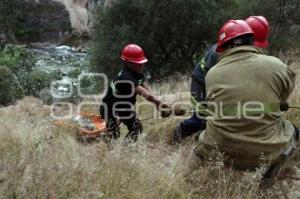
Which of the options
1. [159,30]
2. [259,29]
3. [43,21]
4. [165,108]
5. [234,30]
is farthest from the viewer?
[43,21]

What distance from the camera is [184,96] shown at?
27.0ft

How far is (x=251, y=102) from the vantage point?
3723 mm

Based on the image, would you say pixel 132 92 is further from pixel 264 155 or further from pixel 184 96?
pixel 184 96

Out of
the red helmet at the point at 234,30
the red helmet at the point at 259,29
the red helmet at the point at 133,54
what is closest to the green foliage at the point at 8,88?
the red helmet at the point at 133,54

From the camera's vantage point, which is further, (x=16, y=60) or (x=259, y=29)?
(x=16, y=60)

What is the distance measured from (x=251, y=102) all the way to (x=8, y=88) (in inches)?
534

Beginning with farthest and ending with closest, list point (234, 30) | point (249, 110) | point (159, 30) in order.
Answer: point (159, 30) → point (234, 30) → point (249, 110)

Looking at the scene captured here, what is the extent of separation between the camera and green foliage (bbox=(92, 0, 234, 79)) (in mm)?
16031

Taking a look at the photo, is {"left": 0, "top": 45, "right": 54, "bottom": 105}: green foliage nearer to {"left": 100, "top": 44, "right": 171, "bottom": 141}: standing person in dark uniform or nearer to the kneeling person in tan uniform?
{"left": 100, "top": 44, "right": 171, "bottom": 141}: standing person in dark uniform

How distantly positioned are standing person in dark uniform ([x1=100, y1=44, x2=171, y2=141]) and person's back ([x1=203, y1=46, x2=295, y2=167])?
4.22ft

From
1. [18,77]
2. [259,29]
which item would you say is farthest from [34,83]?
[259,29]

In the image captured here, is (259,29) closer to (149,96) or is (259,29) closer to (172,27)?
(149,96)

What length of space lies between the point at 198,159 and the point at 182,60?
13038 mm

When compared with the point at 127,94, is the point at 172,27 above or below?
above
